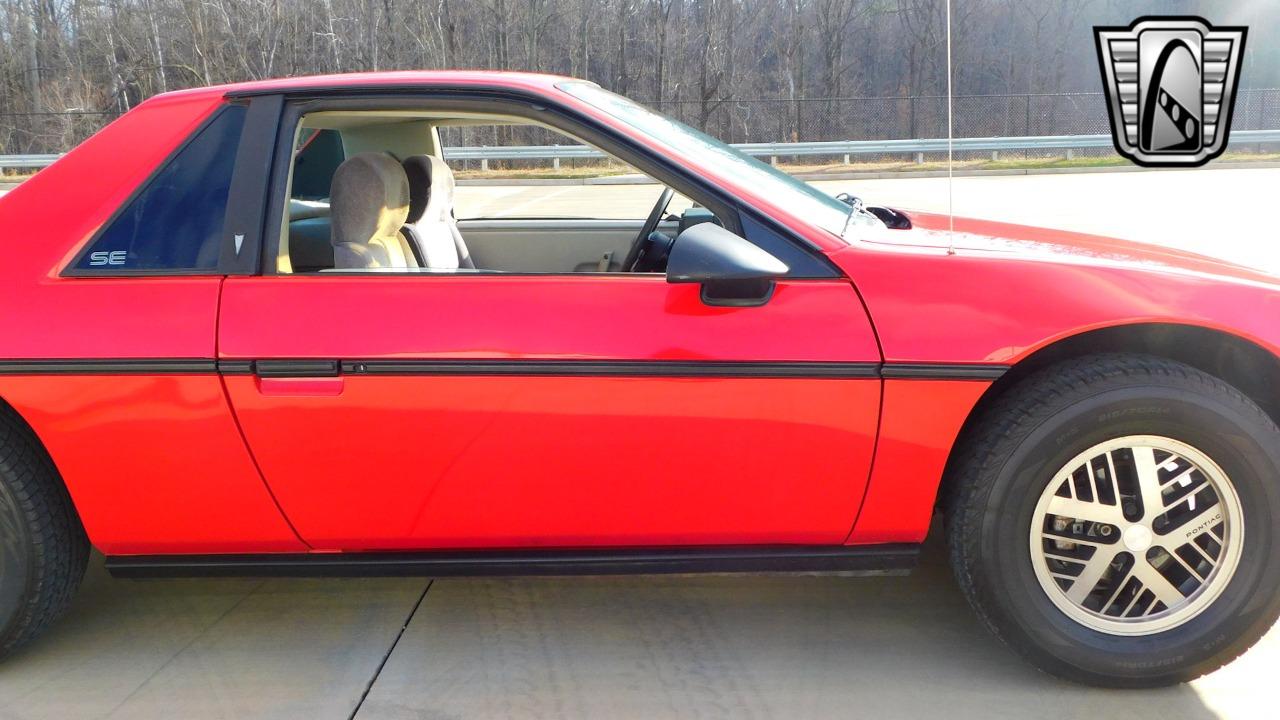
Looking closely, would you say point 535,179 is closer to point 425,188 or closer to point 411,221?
point 425,188

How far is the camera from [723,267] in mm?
2338

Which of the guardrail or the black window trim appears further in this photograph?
the guardrail

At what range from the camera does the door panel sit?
242 cm

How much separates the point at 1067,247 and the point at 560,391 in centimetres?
143

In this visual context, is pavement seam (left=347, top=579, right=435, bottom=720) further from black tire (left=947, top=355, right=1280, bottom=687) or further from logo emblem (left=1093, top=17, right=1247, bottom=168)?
logo emblem (left=1093, top=17, right=1247, bottom=168)

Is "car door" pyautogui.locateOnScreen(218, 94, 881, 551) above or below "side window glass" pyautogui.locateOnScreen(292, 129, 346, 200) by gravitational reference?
below

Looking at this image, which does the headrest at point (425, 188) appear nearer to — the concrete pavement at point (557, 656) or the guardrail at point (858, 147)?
the concrete pavement at point (557, 656)

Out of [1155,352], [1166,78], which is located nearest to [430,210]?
[1155,352]

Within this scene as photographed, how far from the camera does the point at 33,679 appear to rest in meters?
2.73

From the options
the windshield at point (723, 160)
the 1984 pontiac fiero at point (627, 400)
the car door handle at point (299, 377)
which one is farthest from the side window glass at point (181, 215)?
the windshield at point (723, 160)

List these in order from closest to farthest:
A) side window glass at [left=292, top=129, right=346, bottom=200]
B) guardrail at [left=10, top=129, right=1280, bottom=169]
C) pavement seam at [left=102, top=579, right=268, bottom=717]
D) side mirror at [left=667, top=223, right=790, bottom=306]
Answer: side mirror at [left=667, top=223, right=790, bottom=306]
pavement seam at [left=102, top=579, right=268, bottom=717]
side window glass at [left=292, top=129, right=346, bottom=200]
guardrail at [left=10, top=129, right=1280, bottom=169]

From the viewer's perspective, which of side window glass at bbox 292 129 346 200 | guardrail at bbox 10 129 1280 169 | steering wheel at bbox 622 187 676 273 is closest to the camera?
steering wheel at bbox 622 187 676 273

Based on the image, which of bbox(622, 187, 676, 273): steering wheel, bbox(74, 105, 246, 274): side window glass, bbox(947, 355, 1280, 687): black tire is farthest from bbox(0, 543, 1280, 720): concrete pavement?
bbox(74, 105, 246, 274): side window glass

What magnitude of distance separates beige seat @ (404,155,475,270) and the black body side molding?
1.06 metres
